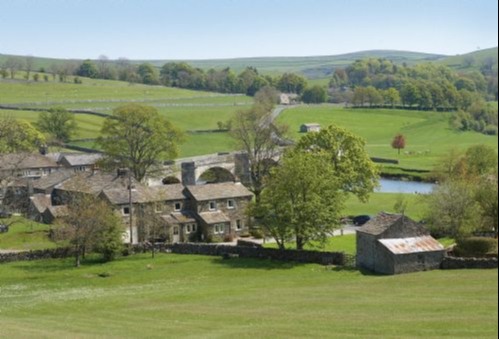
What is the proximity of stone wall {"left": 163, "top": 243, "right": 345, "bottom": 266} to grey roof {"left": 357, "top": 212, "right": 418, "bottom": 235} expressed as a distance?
2.63 meters

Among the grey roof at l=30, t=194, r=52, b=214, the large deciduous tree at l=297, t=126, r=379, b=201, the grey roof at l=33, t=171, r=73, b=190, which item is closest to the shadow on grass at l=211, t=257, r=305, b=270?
the large deciduous tree at l=297, t=126, r=379, b=201

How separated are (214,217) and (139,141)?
1739 centimetres

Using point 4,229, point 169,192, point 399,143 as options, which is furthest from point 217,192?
point 399,143

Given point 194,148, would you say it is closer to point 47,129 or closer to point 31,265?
point 47,129

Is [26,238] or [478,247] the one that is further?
[26,238]

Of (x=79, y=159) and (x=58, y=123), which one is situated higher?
(x=58, y=123)

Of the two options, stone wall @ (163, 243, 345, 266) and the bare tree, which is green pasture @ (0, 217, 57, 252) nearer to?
stone wall @ (163, 243, 345, 266)

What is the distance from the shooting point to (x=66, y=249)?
50781mm

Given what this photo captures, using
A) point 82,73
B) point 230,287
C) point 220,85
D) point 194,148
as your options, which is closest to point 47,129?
point 82,73

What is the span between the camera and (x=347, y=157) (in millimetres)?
65938

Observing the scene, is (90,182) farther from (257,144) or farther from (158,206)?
(257,144)

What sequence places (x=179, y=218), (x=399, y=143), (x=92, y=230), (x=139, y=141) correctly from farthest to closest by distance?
(x=399, y=143) → (x=139, y=141) → (x=179, y=218) → (x=92, y=230)

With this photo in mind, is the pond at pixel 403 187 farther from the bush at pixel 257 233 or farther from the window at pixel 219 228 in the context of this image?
the window at pixel 219 228

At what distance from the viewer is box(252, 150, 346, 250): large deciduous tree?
158ft
